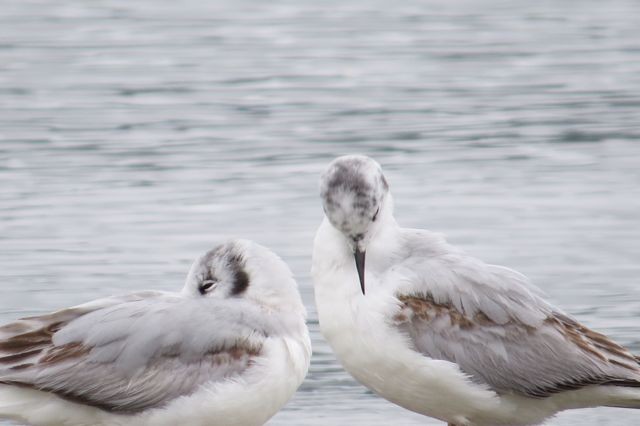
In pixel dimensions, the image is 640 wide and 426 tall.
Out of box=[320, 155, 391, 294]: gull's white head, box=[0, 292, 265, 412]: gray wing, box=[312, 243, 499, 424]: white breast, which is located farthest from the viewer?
box=[320, 155, 391, 294]: gull's white head

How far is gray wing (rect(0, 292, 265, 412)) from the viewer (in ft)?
25.9

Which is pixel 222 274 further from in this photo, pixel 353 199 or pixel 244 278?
pixel 353 199

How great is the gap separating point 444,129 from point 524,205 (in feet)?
9.97

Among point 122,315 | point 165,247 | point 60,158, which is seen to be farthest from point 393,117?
point 122,315

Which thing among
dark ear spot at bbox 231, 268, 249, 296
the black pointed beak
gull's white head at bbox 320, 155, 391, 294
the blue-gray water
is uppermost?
gull's white head at bbox 320, 155, 391, 294

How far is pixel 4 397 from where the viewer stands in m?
7.94

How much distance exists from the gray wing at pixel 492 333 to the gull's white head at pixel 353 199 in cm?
29

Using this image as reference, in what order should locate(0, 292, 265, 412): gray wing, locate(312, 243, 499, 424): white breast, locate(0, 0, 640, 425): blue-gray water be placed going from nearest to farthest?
locate(0, 292, 265, 412): gray wing
locate(312, 243, 499, 424): white breast
locate(0, 0, 640, 425): blue-gray water

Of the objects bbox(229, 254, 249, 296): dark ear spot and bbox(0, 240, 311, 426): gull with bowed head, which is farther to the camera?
bbox(229, 254, 249, 296): dark ear spot

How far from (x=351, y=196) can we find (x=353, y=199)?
18mm

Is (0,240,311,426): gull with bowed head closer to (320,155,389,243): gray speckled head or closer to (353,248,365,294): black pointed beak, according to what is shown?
(353,248,365,294): black pointed beak

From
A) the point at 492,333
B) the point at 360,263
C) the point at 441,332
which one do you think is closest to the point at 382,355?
the point at 441,332

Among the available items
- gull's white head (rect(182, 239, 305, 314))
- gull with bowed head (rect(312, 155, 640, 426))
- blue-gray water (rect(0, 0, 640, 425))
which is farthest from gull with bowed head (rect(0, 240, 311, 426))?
blue-gray water (rect(0, 0, 640, 425))

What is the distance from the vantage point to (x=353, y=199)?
8297 millimetres
